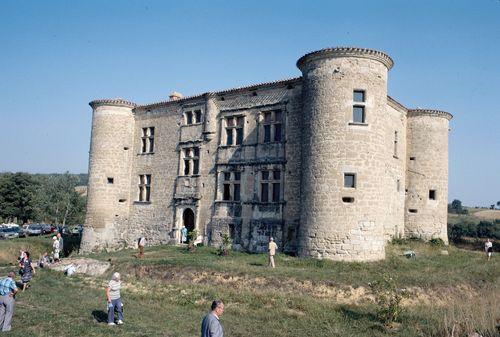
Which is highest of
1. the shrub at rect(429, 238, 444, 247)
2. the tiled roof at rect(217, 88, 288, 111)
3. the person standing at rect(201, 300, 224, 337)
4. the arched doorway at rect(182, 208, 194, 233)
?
the tiled roof at rect(217, 88, 288, 111)

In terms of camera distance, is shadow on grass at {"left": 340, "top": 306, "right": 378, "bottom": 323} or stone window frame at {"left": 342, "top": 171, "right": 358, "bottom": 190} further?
stone window frame at {"left": 342, "top": 171, "right": 358, "bottom": 190}

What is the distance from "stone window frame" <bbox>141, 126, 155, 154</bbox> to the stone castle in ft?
0.23

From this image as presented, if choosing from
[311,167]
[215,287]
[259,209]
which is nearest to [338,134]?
[311,167]

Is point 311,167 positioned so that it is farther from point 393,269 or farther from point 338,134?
point 393,269

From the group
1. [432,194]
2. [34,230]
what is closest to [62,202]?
[34,230]

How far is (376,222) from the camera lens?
19.9 metres

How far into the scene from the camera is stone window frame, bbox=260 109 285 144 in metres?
23.6

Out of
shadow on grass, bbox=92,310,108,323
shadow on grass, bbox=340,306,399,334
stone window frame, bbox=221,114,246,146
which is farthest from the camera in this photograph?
stone window frame, bbox=221,114,246,146

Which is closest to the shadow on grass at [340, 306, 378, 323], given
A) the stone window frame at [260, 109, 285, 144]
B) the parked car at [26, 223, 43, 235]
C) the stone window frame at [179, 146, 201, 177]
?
the stone window frame at [260, 109, 285, 144]

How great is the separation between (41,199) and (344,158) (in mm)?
41676

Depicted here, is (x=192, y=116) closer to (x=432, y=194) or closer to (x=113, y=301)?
(x=432, y=194)

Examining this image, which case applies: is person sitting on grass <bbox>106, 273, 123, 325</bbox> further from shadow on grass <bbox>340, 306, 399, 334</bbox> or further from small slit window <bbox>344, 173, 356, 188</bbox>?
small slit window <bbox>344, 173, 356, 188</bbox>

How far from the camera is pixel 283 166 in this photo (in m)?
23.0

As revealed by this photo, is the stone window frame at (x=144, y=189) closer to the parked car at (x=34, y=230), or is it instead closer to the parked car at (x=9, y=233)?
the parked car at (x=9, y=233)
